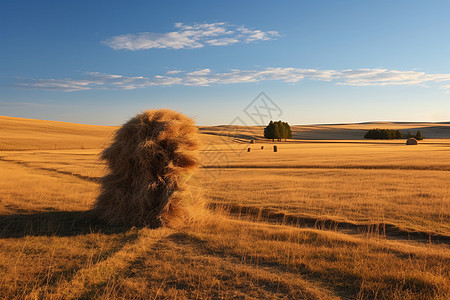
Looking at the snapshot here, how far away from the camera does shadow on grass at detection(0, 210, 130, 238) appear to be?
26.5ft

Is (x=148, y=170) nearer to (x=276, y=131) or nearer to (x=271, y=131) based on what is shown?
(x=276, y=131)

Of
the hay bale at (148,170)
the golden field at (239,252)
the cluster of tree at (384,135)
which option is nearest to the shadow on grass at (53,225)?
the golden field at (239,252)

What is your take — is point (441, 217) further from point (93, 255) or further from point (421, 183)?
point (93, 255)

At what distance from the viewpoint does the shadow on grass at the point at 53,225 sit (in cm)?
807

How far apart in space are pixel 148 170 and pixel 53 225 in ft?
9.62

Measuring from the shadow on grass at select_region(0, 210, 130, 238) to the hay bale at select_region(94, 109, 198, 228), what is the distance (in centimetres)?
39

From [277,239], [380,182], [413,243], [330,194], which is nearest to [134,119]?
[277,239]

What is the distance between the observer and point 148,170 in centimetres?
898

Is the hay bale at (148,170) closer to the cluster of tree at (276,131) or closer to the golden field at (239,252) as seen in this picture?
the golden field at (239,252)

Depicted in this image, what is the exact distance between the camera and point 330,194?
1432 centimetres

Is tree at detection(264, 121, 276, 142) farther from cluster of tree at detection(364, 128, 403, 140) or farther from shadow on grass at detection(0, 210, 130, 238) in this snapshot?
shadow on grass at detection(0, 210, 130, 238)

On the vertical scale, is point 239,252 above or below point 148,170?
below

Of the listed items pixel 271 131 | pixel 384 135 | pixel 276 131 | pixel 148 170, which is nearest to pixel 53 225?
pixel 148 170

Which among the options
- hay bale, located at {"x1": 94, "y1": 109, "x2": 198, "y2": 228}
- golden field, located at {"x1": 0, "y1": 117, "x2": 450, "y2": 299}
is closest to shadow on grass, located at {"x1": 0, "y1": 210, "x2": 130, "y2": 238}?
golden field, located at {"x1": 0, "y1": 117, "x2": 450, "y2": 299}
